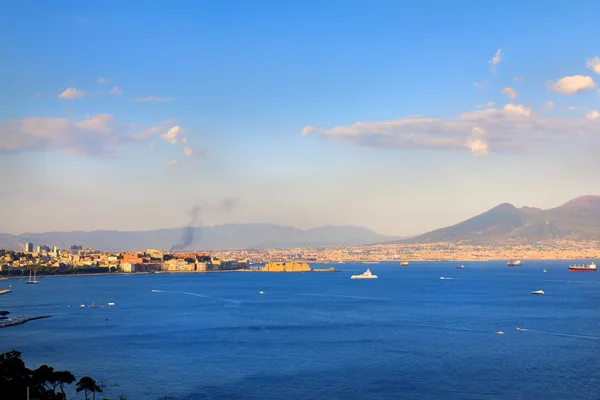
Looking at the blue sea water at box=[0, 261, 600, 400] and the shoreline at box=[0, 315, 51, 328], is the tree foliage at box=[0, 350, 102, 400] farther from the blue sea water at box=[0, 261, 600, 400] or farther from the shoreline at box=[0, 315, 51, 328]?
the shoreline at box=[0, 315, 51, 328]

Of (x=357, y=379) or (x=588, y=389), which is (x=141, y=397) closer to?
(x=357, y=379)

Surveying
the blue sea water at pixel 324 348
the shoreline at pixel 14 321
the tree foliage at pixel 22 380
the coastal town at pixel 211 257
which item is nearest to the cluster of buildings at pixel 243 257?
the coastal town at pixel 211 257

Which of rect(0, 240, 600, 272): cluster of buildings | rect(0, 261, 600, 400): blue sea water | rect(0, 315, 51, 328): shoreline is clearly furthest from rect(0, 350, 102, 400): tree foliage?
rect(0, 240, 600, 272): cluster of buildings

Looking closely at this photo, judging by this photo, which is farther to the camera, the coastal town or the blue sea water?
the coastal town

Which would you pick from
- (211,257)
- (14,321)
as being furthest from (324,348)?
(211,257)

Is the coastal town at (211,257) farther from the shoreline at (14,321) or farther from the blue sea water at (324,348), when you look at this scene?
the blue sea water at (324,348)

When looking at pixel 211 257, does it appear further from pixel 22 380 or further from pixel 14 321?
pixel 22 380

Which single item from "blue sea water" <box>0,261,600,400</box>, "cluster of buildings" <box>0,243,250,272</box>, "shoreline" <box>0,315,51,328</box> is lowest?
"blue sea water" <box>0,261,600,400</box>
